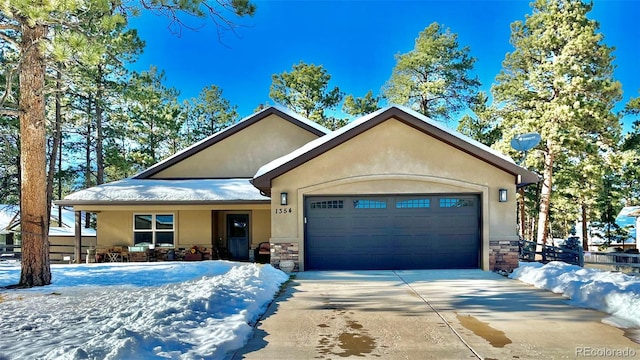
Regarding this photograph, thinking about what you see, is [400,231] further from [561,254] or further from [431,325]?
[431,325]

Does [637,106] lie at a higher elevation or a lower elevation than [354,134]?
higher

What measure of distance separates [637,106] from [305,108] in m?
18.4

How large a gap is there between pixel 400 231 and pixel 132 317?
7558mm

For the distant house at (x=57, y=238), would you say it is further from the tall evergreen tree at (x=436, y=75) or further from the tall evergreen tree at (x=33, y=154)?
the tall evergreen tree at (x=436, y=75)

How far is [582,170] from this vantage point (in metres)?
22.5

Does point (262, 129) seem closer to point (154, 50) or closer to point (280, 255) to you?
point (280, 255)

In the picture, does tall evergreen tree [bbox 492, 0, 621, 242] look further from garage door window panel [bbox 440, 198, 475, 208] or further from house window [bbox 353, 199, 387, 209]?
house window [bbox 353, 199, 387, 209]

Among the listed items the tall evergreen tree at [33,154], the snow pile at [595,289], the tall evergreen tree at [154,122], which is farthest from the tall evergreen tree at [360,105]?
the tall evergreen tree at [33,154]

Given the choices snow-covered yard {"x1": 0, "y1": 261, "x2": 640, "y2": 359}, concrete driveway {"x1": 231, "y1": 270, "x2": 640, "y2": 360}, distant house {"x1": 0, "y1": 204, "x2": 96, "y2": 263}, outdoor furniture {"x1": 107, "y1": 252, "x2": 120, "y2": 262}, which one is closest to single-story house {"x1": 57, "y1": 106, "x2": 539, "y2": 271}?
snow-covered yard {"x1": 0, "y1": 261, "x2": 640, "y2": 359}

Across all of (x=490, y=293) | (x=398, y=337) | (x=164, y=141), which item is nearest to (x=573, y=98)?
(x=490, y=293)

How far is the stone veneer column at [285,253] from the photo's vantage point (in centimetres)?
1209

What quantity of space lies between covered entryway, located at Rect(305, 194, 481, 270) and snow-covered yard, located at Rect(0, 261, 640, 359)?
167 cm

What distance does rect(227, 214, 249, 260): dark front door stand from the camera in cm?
1751

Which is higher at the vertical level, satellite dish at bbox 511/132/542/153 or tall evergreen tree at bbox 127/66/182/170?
tall evergreen tree at bbox 127/66/182/170
